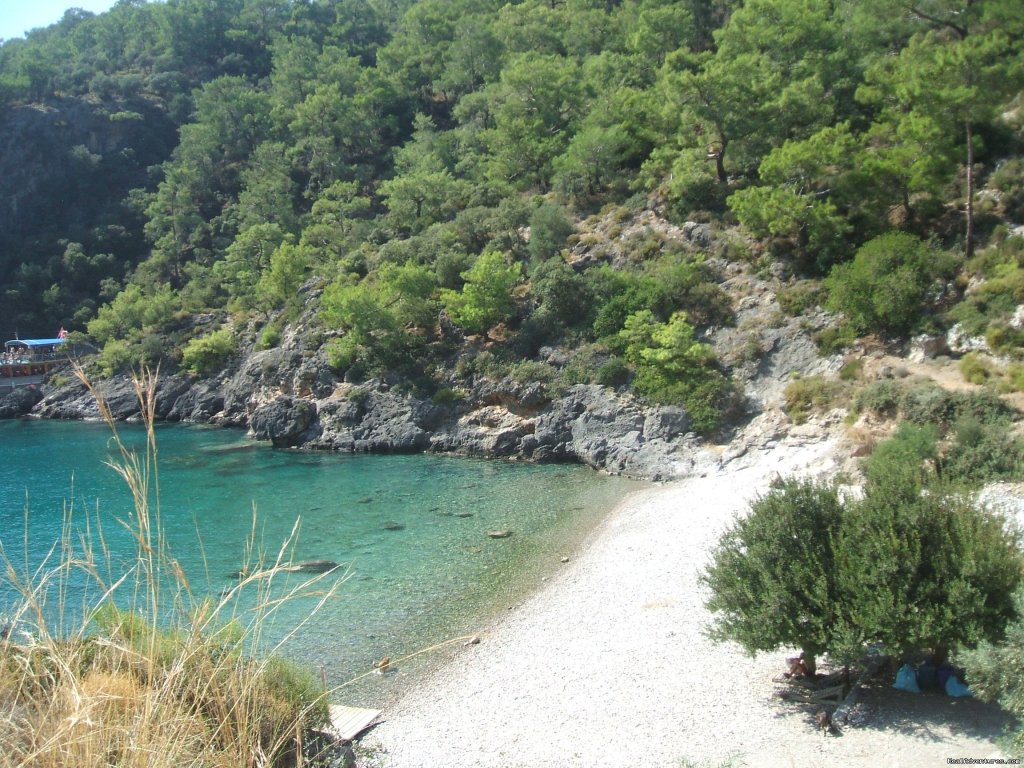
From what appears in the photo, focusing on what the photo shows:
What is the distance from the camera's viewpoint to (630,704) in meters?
10.9

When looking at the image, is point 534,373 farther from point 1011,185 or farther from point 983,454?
point 1011,185

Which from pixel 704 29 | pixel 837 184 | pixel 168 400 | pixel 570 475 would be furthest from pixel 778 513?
pixel 704 29

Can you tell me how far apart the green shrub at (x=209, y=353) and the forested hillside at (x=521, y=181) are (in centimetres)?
17

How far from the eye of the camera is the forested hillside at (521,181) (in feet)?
94.9

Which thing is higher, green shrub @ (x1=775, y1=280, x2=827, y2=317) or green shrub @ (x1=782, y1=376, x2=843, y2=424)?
green shrub @ (x1=775, y1=280, x2=827, y2=317)

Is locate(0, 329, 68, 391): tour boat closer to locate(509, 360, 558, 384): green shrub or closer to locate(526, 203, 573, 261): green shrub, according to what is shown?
locate(526, 203, 573, 261): green shrub

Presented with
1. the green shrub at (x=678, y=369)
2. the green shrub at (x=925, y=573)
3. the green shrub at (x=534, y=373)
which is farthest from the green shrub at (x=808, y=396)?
the green shrub at (x=925, y=573)

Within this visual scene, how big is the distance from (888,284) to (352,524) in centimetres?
1956

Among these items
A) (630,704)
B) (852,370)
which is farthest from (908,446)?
(630,704)

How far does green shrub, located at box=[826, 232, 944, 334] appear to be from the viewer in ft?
83.9

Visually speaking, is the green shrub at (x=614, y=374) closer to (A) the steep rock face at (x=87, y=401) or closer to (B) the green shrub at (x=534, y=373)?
(B) the green shrub at (x=534, y=373)

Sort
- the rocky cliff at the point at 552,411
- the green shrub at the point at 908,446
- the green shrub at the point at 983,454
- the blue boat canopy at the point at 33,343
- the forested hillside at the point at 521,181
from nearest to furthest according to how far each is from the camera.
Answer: the green shrub at the point at 908,446, the green shrub at the point at 983,454, the rocky cliff at the point at 552,411, the forested hillside at the point at 521,181, the blue boat canopy at the point at 33,343

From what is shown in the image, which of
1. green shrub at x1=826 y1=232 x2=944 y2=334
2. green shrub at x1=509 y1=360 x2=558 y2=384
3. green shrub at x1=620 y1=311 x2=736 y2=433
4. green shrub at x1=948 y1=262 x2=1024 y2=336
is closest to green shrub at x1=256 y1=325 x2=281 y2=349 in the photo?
green shrub at x1=509 y1=360 x2=558 y2=384

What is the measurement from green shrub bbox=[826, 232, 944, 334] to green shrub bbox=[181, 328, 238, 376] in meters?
36.0
